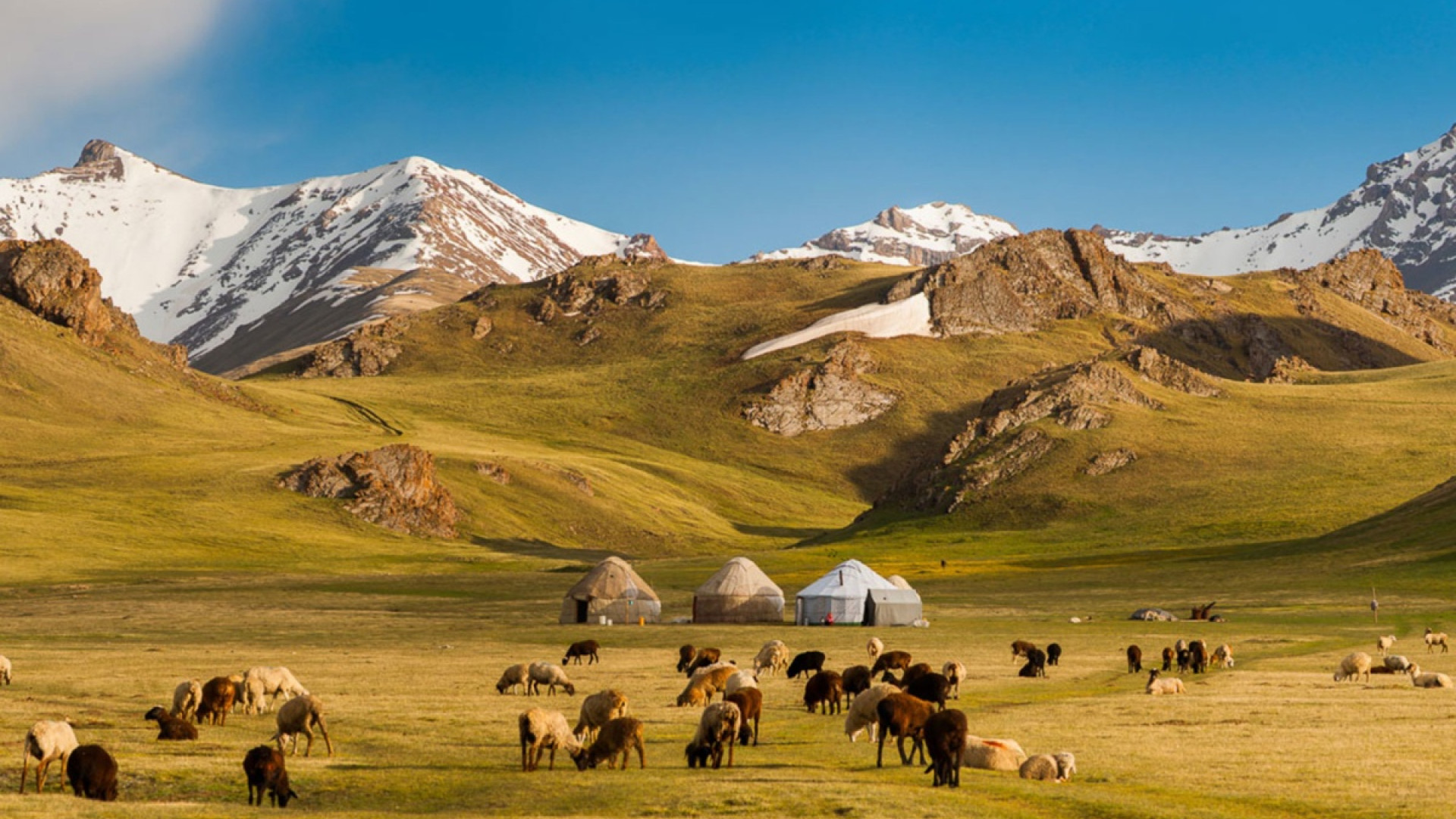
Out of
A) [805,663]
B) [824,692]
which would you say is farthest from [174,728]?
[805,663]

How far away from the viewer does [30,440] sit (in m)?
184

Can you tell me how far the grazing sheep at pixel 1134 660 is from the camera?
172 feet

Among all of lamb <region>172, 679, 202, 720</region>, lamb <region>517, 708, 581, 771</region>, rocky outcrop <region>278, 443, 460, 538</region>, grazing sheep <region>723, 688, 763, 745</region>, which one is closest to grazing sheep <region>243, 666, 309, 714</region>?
lamb <region>172, 679, 202, 720</region>

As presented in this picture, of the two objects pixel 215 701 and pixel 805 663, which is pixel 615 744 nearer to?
pixel 215 701

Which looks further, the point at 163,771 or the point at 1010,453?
the point at 1010,453

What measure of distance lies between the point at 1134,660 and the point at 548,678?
70.2ft

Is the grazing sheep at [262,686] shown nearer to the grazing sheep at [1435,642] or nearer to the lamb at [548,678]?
the lamb at [548,678]

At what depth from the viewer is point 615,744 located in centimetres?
3042

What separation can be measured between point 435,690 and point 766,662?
→ 1257 cm

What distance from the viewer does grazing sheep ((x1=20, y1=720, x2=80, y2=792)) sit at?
26.9m

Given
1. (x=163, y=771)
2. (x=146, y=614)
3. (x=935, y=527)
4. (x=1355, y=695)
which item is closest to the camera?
(x=163, y=771)

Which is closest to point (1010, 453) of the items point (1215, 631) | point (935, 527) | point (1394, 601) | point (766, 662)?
point (935, 527)

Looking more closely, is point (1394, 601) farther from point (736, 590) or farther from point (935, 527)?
point (935, 527)

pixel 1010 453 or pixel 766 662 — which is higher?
pixel 1010 453
